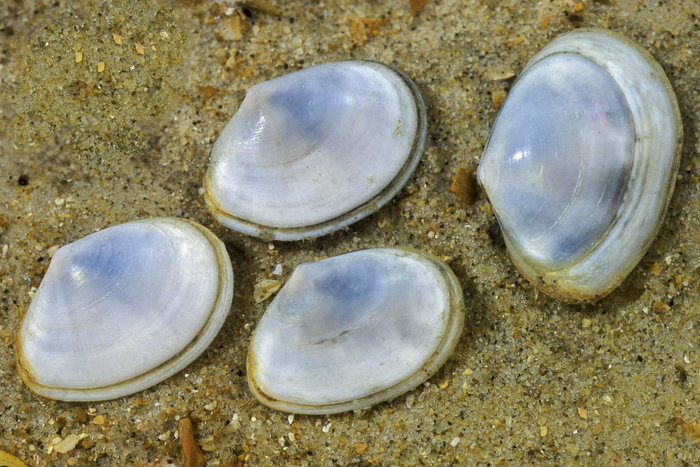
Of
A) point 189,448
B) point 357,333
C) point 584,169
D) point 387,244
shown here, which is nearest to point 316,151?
point 387,244

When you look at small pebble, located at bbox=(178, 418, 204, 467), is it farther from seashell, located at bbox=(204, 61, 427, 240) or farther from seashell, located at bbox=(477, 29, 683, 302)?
seashell, located at bbox=(477, 29, 683, 302)

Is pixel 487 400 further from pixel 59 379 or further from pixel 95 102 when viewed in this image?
pixel 95 102

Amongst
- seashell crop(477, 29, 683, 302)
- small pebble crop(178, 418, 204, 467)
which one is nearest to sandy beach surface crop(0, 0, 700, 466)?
small pebble crop(178, 418, 204, 467)

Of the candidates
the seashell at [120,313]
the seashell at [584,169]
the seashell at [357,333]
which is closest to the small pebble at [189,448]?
the seashell at [120,313]

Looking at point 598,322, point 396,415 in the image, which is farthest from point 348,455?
point 598,322

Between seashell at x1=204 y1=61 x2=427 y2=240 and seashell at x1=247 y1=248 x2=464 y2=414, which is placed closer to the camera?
seashell at x1=247 y1=248 x2=464 y2=414

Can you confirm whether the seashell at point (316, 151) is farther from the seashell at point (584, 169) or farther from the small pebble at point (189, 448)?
the small pebble at point (189, 448)
